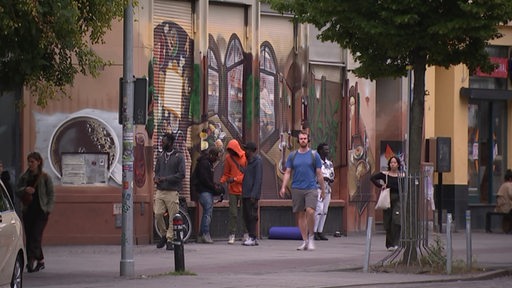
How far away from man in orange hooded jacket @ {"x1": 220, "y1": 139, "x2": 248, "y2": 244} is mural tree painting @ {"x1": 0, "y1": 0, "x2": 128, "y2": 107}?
25.2 ft

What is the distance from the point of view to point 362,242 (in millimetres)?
26078

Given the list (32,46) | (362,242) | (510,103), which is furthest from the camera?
(510,103)

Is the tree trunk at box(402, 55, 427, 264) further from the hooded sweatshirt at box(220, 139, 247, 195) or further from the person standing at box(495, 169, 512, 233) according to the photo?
the person standing at box(495, 169, 512, 233)

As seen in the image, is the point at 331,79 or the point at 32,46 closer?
the point at 32,46

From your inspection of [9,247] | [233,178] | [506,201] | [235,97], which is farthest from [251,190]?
[9,247]

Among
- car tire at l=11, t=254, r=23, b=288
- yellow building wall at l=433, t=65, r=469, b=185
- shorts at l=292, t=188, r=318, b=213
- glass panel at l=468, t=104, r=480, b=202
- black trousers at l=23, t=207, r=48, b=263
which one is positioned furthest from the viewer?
glass panel at l=468, t=104, r=480, b=202

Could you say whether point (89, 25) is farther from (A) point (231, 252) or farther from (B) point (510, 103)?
(B) point (510, 103)

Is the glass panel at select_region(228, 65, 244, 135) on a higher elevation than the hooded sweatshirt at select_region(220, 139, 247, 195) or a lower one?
higher

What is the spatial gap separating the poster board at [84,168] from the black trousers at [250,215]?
2.76 m

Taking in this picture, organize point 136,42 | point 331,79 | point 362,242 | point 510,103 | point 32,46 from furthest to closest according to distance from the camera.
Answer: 1. point 510,103
2. point 331,79
3. point 362,242
4. point 136,42
5. point 32,46

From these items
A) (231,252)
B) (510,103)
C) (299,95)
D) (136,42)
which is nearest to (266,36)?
(299,95)

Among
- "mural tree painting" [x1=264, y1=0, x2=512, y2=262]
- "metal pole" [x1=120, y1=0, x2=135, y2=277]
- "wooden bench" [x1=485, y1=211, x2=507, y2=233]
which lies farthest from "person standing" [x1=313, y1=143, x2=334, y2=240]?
"metal pole" [x1=120, y1=0, x2=135, y2=277]

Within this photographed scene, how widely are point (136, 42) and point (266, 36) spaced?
384 centimetres

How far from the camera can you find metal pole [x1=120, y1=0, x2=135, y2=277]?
1662 centimetres
